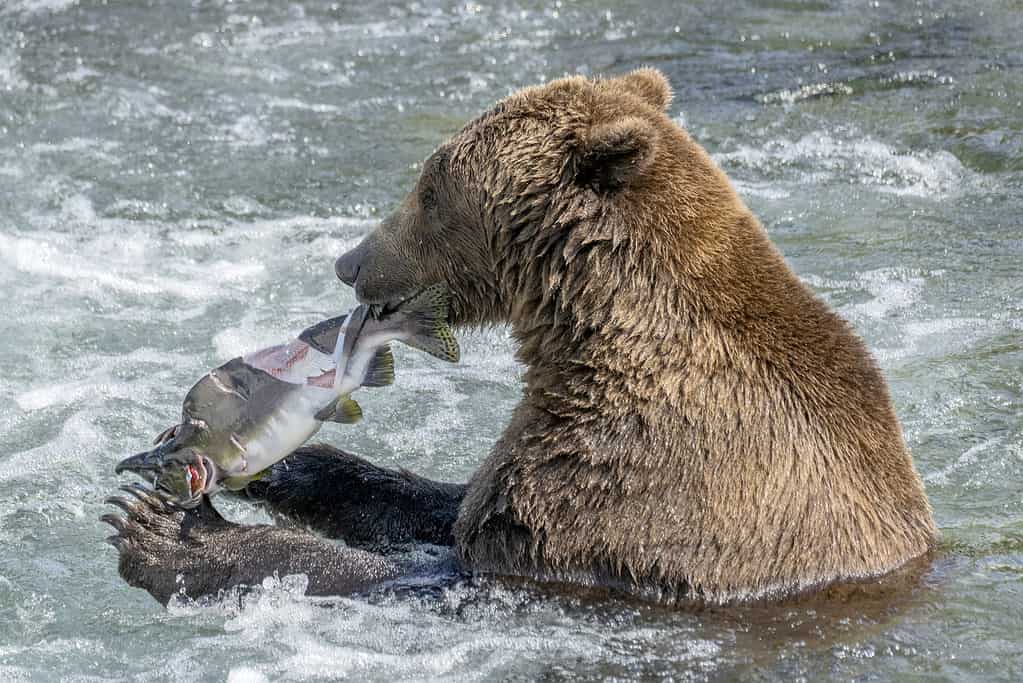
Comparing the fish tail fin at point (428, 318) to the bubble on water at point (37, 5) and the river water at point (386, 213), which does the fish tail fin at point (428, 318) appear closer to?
the river water at point (386, 213)

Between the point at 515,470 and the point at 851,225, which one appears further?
the point at 851,225

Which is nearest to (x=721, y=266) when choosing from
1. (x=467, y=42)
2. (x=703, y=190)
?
(x=703, y=190)

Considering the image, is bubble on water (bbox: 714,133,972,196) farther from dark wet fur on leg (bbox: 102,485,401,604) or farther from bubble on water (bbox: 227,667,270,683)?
bubble on water (bbox: 227,667,270,683)

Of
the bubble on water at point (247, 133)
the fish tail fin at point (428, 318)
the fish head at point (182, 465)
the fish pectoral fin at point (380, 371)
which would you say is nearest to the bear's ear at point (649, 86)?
the fish tail fin at point (428, 318)

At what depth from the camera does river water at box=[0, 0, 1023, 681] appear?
479 centimetres

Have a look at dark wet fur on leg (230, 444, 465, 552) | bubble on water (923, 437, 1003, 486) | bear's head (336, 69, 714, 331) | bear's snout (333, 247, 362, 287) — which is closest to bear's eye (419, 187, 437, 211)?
bear's head (336, 69, 714, 331)

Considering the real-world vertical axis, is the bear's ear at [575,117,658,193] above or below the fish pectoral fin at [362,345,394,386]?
above

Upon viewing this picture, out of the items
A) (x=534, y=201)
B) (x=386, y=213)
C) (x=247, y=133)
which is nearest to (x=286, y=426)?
(x=534, y=201)

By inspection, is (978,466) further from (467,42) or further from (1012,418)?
(467,42)

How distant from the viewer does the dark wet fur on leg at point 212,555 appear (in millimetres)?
5012

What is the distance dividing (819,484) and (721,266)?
76 cm

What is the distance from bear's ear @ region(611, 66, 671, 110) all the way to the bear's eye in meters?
0.74

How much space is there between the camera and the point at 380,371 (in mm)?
5172

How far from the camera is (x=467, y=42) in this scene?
12.7 meters
